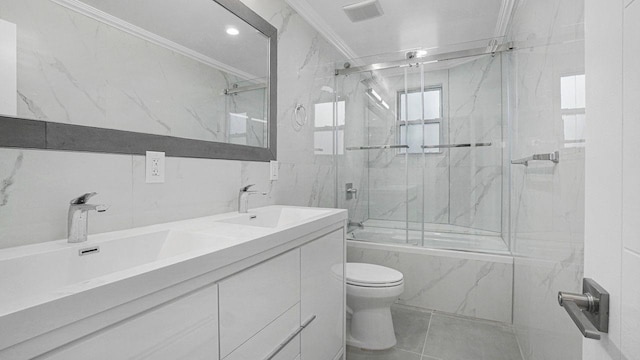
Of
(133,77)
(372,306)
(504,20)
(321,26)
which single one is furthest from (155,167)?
(504,20)

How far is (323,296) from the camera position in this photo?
4.61ft

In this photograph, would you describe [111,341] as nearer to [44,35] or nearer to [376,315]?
[44,35]


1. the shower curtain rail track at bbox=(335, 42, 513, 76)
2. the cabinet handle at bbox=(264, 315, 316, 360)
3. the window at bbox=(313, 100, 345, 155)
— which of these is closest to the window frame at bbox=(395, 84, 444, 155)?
the shower curtain rail track at bbox=(335, 42, 513, 76)

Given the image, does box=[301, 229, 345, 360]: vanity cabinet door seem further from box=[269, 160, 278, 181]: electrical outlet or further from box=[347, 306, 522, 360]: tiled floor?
box=[269, 160, 278, 181]: electrical outlet

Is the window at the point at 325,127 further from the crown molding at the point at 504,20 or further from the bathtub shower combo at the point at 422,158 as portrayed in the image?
the crown molding at the point at 504,20

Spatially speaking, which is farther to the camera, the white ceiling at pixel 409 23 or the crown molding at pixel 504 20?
the white ceiling at pixel 409 23

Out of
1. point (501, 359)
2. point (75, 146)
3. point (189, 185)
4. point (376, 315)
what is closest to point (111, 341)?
point (75, 146)

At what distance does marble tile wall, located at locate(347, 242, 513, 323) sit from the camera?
7.14 feet

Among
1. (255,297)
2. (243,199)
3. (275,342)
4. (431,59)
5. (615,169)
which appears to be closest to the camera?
(615,169)

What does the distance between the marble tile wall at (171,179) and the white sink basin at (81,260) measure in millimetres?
130

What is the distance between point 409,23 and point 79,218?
8.98 feet

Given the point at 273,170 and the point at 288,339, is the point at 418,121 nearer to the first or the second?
the point at 273,170

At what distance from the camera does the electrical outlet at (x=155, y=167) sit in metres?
1.16

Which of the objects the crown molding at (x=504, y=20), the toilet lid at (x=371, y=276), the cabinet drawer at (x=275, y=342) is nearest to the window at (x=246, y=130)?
the cabinet drawer at (x=275, y=342)
